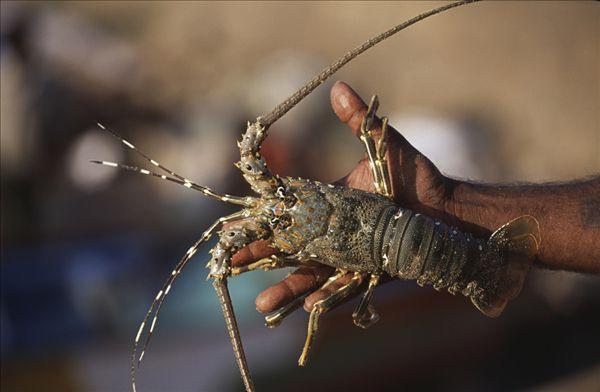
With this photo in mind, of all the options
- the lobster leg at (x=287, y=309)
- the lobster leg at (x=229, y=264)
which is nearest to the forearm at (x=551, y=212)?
the lobster leg at (x=287, y=309)

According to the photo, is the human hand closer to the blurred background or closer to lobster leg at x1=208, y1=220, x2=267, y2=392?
lobster leg at x1=208, y1=220, x2=267, y2=392

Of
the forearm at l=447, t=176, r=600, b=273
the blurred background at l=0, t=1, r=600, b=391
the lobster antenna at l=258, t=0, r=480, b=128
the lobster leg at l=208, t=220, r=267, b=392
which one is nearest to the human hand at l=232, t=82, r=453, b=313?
the forearm at l=447, t=176, r=600, b=273

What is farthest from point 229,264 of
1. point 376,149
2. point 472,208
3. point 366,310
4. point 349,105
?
point 472,208

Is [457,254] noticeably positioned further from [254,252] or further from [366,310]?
[254,252]

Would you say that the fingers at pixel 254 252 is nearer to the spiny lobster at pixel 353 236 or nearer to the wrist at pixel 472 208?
the spiny lobster at pixel 353 236

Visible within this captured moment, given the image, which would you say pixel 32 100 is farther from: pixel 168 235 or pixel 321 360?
pixel 321 360

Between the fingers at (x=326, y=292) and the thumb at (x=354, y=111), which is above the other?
the thumb at (x=354, y=111)

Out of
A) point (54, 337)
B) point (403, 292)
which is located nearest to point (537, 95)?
point (403, 292)
